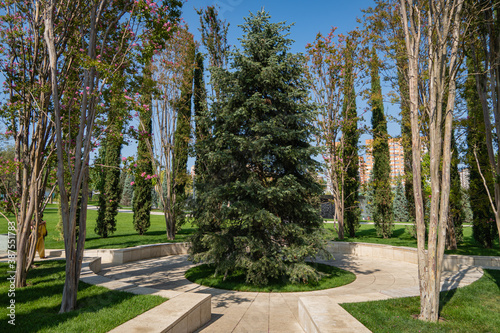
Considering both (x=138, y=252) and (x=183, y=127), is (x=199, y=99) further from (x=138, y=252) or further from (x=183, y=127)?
(x=138, y=252)

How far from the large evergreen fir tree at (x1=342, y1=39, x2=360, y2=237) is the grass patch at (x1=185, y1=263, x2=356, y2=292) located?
7182 millimetres

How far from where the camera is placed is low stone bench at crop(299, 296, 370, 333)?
4.04m

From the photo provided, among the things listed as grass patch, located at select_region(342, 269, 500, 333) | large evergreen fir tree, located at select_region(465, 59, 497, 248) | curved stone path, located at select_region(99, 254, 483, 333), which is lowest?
curved stone path, located at select_region(99, 254, 483, 333)

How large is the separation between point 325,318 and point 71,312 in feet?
13.3

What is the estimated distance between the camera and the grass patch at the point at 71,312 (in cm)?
427

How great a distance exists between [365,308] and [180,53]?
1498 centimetres

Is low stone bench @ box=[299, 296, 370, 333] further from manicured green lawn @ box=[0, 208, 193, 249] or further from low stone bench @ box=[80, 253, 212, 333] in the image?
manicured green lawn @ box=[0, 208, 193, 249]

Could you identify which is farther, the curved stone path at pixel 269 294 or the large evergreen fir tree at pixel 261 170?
the large evergreen fir tree at pixel 261 170

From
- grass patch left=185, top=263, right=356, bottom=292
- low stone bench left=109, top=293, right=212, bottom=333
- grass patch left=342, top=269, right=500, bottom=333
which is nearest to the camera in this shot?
low stone bench left=109, top=293, right=212, bottom=333

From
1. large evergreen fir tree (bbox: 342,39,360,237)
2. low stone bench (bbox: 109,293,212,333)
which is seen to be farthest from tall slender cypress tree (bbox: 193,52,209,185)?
low stone bench (bbox: 109,293,212,333)

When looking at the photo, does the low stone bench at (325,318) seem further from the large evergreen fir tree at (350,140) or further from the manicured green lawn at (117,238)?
the large evergreen fir tree at (350,140)

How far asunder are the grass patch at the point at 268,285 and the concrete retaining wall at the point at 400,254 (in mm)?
3517

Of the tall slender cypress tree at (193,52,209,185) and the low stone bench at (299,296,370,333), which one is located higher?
the tall slender cypress tree at (193,52,209,185)

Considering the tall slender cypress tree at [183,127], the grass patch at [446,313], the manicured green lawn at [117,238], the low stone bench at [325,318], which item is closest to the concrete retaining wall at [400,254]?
the grass patch at [446,313]
